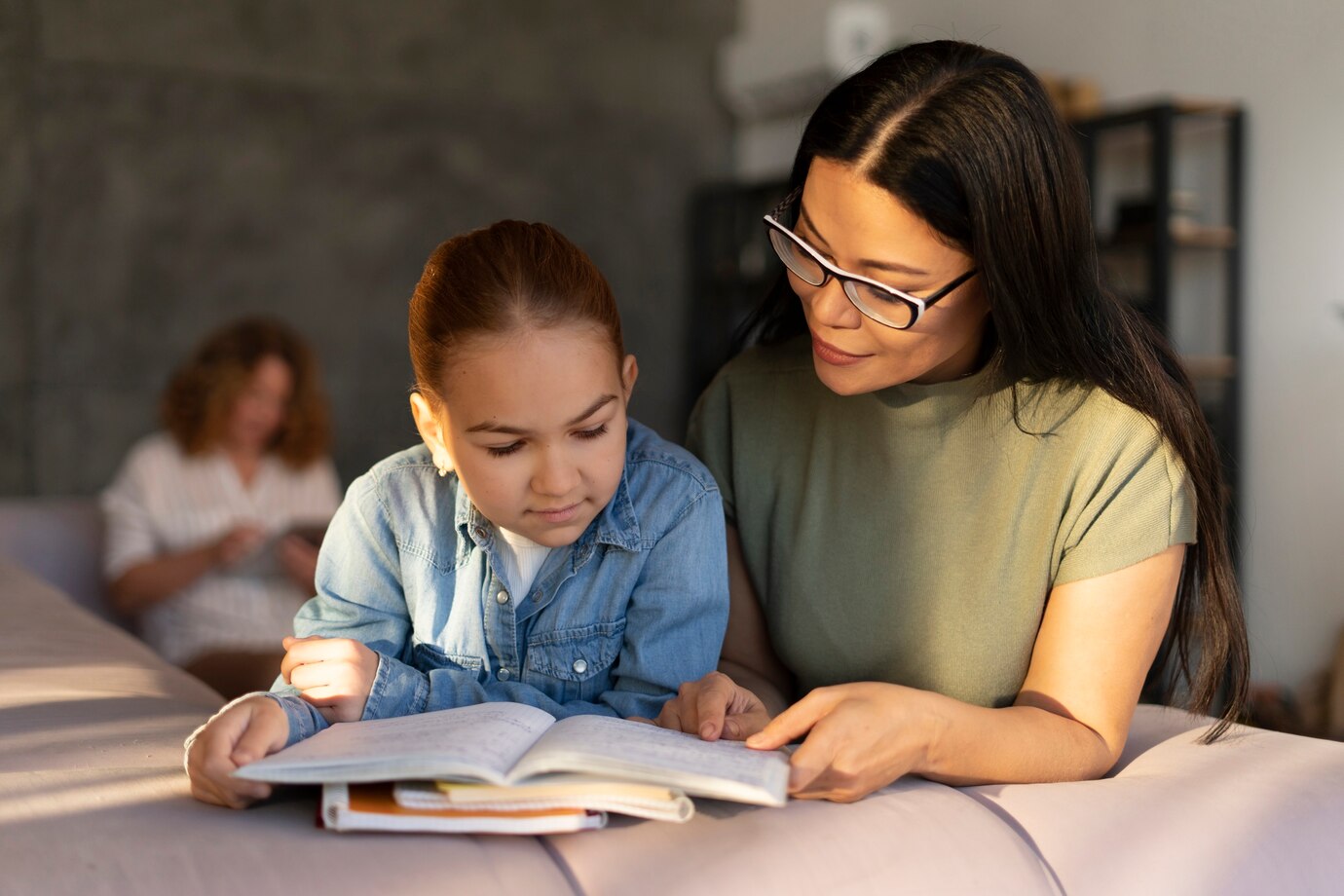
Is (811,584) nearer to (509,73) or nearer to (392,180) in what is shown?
(392,180)

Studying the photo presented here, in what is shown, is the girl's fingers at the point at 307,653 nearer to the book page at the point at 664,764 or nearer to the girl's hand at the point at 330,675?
the girl's hand at the point at 330,675

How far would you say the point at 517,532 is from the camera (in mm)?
1443

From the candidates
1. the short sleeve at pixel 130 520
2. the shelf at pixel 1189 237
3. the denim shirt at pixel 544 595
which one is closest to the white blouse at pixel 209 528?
the short sleeve at pixel 130 520

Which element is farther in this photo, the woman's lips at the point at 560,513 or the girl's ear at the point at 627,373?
the girl's ear at the point at 627,373

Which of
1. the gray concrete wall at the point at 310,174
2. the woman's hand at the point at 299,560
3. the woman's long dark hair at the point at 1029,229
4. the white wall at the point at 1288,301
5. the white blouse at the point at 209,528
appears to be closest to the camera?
the woman's long dark hair at the point at 1029,229

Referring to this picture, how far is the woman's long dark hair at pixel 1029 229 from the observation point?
1.34m

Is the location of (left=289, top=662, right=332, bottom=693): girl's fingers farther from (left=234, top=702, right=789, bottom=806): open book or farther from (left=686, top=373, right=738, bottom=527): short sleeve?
(left=686, top=373, right=738, bottom=527): short sleeve

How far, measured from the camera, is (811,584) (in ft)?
5.13

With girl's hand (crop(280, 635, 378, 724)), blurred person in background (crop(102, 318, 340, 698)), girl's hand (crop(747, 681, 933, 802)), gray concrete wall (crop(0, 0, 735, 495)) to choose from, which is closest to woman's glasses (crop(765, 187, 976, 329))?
A: girl's hand (crop(747, 681, 933, 802))

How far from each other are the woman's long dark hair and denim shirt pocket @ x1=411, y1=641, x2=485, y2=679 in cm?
69

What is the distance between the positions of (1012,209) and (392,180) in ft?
16.7

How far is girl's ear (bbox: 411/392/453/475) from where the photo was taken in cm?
144

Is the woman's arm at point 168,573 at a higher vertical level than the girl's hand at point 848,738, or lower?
lower

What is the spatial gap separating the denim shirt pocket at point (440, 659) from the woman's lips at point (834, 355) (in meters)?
0.52
